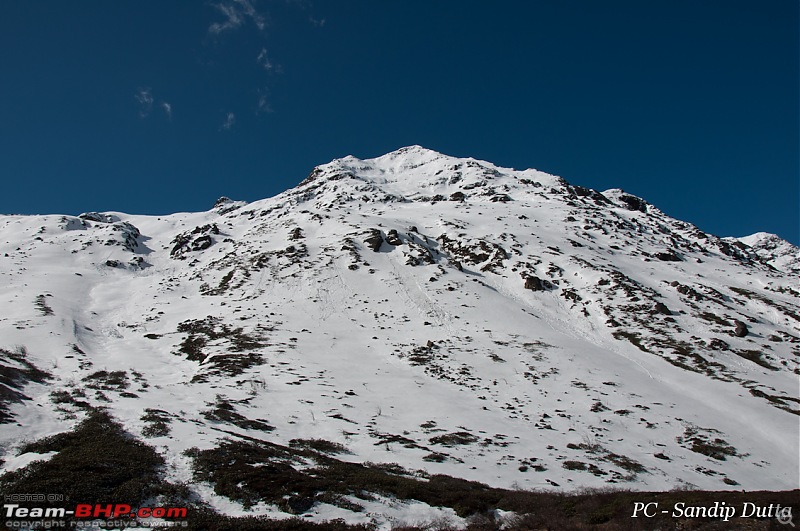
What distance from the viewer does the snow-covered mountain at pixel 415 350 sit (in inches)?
910

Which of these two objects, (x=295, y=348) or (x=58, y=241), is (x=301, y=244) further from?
(x=58, y=241)

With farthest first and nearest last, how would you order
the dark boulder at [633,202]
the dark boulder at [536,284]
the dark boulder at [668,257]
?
the dark boulder at [633,202], the dark boulder at [668,257], the dark boulder at [536,284]

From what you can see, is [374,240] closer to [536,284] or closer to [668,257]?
[536,284]

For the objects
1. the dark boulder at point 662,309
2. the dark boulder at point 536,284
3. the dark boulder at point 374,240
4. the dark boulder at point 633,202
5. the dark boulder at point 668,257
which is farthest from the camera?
the dark boulder at point 633,202

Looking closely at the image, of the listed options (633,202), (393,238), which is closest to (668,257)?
(393,238)

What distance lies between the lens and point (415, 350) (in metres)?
47.9

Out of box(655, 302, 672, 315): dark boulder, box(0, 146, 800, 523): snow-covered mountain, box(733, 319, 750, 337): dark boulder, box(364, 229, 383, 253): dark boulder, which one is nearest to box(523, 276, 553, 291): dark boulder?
box(0, 146, 800, 523): snow-covered mountain

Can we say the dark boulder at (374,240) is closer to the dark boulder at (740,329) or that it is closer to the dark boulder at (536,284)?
the dark boulder at (536,284)

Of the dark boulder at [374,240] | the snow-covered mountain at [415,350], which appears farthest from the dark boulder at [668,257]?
the dark boulder at [374,240]

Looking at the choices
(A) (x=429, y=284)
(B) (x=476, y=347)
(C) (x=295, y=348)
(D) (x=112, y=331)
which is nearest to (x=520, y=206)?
(A) (x=429, y=284)

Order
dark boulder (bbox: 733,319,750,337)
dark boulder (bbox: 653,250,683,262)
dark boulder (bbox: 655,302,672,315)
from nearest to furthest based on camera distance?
dark boulder (bbox: 733,319,750,337) < dark boulder (bbox: 655,302,672,315) < dark boulder (bbox: 653,250,683,262)

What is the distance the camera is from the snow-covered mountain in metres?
23.1

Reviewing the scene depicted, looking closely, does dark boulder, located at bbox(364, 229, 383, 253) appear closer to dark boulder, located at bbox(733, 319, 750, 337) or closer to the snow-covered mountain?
the snow-covered mountain

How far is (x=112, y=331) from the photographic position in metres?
52.4
